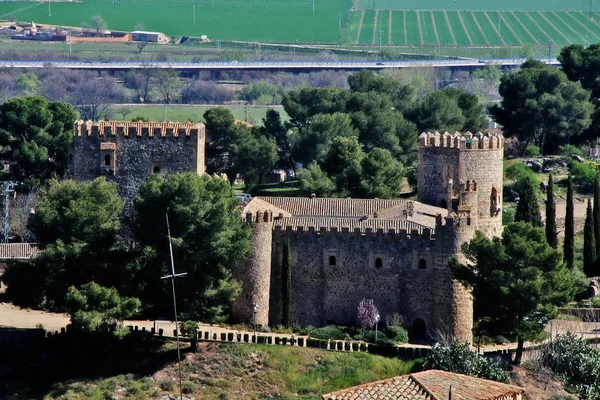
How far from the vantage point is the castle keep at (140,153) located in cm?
6962

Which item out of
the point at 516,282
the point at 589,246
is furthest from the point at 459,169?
the point at 516,282

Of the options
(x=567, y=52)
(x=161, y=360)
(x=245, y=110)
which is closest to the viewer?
(x=161, y=360)

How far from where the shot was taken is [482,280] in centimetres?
6469

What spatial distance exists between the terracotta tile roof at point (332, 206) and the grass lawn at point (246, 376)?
8.97 meters

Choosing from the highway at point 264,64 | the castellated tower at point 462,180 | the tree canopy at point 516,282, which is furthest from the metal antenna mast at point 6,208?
the highway at point 264,64

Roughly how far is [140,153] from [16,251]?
9429 millimetres

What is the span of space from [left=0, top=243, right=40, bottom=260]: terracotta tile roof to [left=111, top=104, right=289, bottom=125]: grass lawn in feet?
177

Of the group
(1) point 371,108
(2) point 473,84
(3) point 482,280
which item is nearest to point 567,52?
(1) point 371,108

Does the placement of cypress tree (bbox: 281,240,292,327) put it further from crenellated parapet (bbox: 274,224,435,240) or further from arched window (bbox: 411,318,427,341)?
arched window (bbox: 411,318,427,341)

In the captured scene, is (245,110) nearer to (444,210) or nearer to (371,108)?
(371,108)

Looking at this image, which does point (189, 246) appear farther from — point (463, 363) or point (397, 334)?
point (463, 363)

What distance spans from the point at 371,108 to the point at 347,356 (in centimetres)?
3172

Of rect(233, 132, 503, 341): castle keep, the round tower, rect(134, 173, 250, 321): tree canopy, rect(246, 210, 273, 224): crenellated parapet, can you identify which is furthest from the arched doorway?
the round tower

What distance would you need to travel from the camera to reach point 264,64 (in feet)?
625
